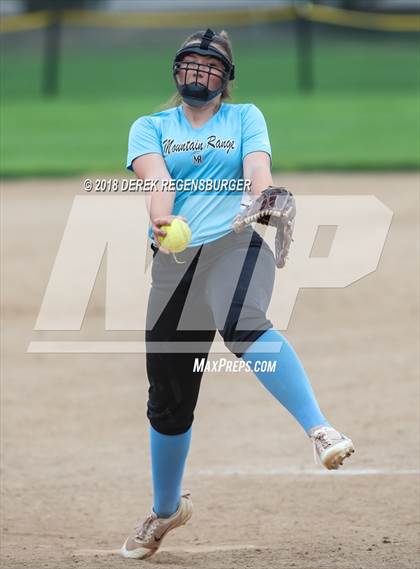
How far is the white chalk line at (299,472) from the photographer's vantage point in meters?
7.09

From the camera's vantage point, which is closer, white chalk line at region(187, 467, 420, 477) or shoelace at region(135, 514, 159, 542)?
shoelace at region(135, 514, 159, 542)

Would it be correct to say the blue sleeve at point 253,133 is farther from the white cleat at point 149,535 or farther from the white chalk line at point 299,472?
the white chalk line at point 299,472

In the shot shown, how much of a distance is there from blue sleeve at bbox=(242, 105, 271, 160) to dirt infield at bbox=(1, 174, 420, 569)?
1.92 metres

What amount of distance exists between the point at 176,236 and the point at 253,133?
68cm

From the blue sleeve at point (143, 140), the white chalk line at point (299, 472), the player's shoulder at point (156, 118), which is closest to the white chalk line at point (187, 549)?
the white chalk line at point (299, 472)

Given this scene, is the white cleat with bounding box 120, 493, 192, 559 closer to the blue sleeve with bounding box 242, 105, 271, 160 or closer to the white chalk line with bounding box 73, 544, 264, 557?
the white chalk line with bounding box 73, 544, 264, 557

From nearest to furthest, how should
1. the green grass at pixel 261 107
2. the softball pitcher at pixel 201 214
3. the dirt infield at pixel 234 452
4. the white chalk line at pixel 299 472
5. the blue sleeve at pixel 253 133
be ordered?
1. the softball pitcher at pixel 201 214
2. the blue sleeve at pixel 253 133
3. the dirt infield at pixel 234 452
4. the white chalk line at pixel 299 472
5. the green grass at pixel 261 107

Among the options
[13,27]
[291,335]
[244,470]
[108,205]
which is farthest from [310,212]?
[13,27]

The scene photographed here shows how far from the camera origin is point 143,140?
17.5 ft

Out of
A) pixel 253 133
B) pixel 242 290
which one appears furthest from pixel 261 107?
pixel 242 290

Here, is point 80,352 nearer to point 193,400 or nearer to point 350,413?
point 350,413

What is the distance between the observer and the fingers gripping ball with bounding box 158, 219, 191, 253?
4.99 meters

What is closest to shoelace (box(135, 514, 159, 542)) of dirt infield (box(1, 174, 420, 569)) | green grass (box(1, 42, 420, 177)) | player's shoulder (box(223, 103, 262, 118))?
dirt infield (box(1, 174, 420, 569))

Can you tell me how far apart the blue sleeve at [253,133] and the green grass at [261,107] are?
11223 millimetres
